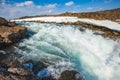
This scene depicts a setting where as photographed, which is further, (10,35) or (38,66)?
(10,35)

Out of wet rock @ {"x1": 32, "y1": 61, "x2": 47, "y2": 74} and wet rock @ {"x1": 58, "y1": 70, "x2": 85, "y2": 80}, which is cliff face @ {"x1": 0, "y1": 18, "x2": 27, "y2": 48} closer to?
wet rock @ {"x1": 32, "y1": 61, "x2": 47, "y2": 74}

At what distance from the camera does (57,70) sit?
41.3 feet

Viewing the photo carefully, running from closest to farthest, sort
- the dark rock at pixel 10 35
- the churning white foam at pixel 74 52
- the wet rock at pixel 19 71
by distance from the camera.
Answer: the wet rock at pixel 19 71 → the churning white foam at pixel 74 52 → the dark rock at pixel 10 35

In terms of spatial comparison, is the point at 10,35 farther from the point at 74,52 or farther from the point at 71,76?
the point at 71,76

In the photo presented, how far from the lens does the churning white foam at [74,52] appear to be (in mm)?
13312

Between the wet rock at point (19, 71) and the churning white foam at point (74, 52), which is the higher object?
the wet rock at point (19, 71)

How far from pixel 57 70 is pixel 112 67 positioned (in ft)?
13.4

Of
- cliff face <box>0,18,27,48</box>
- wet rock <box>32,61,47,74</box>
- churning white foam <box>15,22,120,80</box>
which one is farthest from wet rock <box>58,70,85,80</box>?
cliff face <box>0,18,27,48</box>

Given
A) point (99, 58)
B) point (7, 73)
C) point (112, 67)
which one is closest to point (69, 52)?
point (99, 58)

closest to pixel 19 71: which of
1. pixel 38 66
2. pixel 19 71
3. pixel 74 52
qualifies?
pixel 19 71

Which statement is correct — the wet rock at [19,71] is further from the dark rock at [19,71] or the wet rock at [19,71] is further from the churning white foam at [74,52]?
the churning white foam at [74,52]

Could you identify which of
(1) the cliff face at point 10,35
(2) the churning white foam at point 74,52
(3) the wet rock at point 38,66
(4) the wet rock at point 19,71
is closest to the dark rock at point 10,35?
(1) the cliff face at point 10,35

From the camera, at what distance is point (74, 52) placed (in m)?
16.3

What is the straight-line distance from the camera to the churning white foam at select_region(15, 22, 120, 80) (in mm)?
13312
